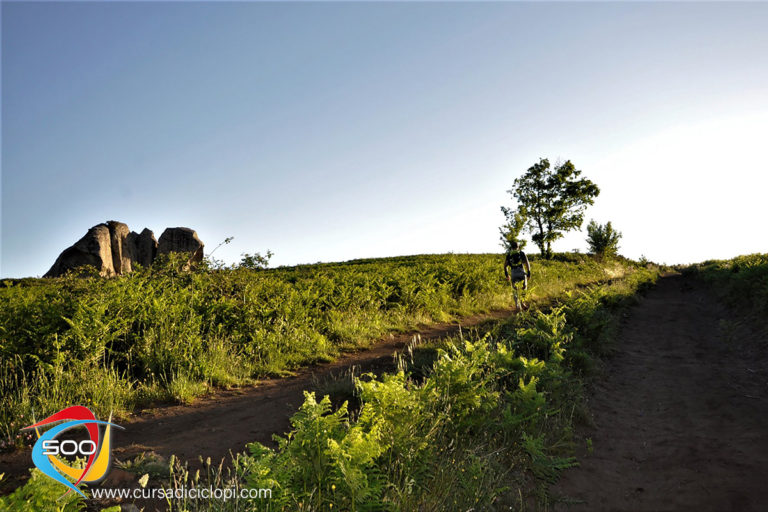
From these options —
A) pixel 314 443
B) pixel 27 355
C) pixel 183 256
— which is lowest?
pixel 314 443

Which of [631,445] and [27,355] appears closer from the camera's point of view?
[631,445]

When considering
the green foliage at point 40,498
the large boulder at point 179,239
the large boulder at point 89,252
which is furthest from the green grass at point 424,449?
the large boulder at point 89,252

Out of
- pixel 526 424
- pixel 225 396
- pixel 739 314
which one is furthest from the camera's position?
pixel 739 314

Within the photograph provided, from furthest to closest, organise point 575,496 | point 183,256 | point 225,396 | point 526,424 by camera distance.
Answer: point 183,256 < point 225,396 < point 526,424 < point 575,496

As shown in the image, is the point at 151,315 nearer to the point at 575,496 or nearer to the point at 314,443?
the point at 314,443

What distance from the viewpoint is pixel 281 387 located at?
6941 mm

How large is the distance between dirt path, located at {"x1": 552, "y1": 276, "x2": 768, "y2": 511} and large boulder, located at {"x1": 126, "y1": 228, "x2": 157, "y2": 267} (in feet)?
133

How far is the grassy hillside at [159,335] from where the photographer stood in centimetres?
570

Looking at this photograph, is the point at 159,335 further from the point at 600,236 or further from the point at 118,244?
the point at 600,236

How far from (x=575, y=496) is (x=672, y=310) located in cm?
1424

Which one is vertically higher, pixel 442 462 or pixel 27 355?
pixel 27 355

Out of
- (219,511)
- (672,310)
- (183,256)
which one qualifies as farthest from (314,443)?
(672,310)

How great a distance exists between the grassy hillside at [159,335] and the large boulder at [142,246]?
110 ft

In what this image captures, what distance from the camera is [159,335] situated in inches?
278
